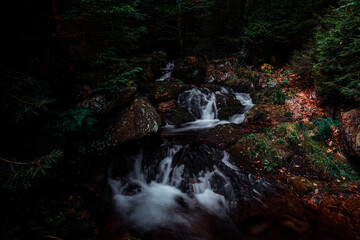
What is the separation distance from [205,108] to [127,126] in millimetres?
4794

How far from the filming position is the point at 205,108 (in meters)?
8.35

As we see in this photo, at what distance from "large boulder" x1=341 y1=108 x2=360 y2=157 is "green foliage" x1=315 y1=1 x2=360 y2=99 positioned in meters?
0.53

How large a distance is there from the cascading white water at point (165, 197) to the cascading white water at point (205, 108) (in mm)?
2300

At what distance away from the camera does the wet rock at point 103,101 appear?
407 centimetres

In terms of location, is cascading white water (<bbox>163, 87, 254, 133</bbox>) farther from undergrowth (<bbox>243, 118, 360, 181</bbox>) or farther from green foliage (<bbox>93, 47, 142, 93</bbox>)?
green foliage (<bbox>93, 47, 142, 93</bbox>)

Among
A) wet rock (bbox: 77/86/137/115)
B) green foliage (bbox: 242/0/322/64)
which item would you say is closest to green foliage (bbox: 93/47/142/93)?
wet rock (bbox: 77/86/137/115)

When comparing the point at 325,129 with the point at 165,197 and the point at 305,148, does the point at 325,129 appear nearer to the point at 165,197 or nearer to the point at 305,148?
the point at 305,148

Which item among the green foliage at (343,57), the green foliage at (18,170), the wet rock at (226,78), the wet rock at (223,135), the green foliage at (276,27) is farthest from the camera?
the wet rock at (226,78)

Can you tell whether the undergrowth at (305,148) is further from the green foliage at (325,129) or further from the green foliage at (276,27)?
the green foliage at (276,27)

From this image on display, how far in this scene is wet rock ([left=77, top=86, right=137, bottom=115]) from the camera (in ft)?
13.3

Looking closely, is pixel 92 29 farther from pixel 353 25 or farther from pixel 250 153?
pixel 353 25

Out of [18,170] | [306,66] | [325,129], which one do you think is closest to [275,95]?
[306,66]

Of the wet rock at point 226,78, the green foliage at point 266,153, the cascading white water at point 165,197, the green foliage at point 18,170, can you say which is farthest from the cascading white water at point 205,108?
the green foliage at point 18,170

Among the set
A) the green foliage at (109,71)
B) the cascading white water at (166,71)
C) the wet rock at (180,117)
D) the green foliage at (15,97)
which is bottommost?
the wet rock at (180,117)
